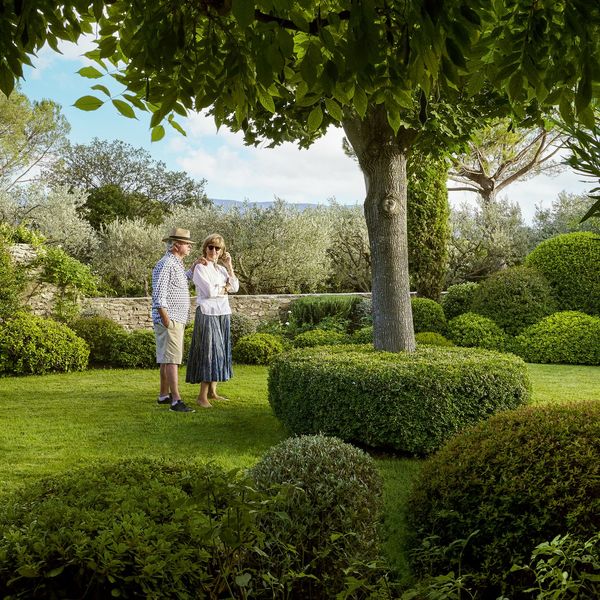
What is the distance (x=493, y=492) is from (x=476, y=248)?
1833 centimetres

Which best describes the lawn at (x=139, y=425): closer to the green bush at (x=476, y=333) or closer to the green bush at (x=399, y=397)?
the green bush at (x=399, y=397)

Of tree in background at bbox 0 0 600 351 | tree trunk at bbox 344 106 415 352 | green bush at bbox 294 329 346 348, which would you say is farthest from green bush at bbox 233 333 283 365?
tree in background at bbox 0 0 600 351

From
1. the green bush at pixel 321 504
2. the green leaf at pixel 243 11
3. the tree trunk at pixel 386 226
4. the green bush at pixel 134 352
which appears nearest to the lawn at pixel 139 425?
the green bush at pixel 321 504

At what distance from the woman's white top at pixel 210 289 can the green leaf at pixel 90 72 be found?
225 inches

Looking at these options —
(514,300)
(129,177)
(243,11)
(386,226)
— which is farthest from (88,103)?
(129,177)

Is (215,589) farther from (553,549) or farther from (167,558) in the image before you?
(553,549)

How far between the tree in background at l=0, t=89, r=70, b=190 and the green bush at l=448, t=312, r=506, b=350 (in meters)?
20.9

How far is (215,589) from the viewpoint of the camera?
2246 millimetres

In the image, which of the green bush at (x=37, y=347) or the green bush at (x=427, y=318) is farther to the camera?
the green bush at (x=427, y=318)

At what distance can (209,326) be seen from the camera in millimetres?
8688

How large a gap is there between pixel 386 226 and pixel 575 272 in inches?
346

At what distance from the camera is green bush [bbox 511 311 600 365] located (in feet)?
42.9

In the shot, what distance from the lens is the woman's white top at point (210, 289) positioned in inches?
342

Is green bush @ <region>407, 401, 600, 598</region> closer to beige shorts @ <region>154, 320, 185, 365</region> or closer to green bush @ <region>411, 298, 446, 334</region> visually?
beige shorts @ <region>154, 320, 185, 365</region>
